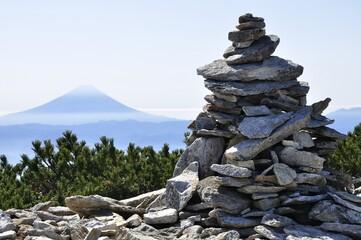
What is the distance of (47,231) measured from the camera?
13.0 m

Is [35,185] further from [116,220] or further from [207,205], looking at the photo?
[207,205]

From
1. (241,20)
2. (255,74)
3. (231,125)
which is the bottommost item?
(231,125)

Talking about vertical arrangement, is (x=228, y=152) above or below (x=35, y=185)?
above

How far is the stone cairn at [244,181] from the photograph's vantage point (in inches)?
508

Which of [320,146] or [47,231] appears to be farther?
[320,146]

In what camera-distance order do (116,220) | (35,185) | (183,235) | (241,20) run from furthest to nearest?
(35,185) < (241,20) < (116,220) < (183,235)

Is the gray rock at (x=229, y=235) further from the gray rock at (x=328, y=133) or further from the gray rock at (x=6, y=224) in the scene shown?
the gray rock at (x=6, y=224)

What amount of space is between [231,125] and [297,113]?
59.8 inches

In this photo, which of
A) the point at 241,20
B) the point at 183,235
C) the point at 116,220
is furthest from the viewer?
the point at 241,20

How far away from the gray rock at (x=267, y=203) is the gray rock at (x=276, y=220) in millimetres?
356

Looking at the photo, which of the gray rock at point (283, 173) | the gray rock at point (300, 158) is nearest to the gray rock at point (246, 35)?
the gray rock at point (300, 158)

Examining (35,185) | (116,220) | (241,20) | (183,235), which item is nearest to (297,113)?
(241,20)

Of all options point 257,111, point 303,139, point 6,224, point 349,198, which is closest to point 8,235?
point 6,224

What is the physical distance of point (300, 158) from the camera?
1370cm
